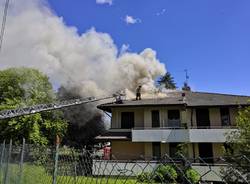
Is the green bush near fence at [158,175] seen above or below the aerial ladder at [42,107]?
below

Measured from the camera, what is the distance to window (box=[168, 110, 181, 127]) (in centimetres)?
2334

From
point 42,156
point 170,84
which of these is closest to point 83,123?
point 42,156

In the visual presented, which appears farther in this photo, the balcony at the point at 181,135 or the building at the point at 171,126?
the building at the point at 171,126

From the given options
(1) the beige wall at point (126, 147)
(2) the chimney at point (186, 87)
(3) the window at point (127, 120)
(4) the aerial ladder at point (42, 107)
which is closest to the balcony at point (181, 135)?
(1) the beige wall at point (126, 147)

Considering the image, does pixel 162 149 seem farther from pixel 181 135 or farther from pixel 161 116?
pixel 161 116

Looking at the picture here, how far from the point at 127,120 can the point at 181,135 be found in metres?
5.30

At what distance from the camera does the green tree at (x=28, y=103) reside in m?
29.5

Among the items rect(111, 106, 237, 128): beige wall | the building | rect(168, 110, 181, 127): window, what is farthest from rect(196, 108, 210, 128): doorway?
rect(168, 110, 181, 127): window

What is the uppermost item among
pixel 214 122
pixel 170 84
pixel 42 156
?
pixel 170 84

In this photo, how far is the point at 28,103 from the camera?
Answer: 32688mm

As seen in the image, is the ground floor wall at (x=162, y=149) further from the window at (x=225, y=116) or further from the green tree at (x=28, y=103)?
the green tree at (x=28, y=103)

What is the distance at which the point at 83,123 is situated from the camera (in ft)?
114

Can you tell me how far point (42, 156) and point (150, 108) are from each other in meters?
16.9

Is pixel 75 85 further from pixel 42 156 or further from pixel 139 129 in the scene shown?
pixel 42 156
